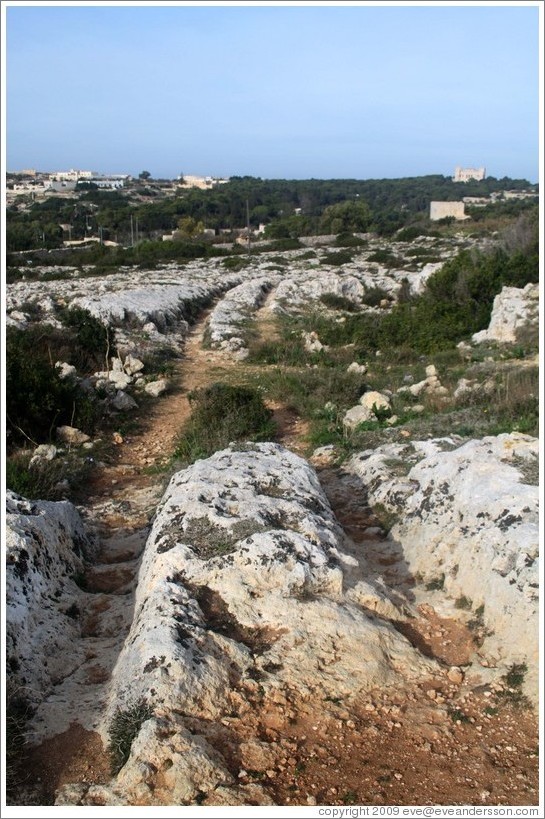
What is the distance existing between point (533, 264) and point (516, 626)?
592 inches

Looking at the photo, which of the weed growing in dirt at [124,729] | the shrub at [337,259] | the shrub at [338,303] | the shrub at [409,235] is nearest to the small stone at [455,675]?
the weed growing in dirt at [124,729]

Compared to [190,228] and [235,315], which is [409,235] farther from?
[235,315]

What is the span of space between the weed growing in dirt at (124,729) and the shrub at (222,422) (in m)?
4.81

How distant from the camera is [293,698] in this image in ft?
11.5

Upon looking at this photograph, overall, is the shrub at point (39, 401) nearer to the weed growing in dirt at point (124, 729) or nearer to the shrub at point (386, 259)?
the weed growing in dirt at point (124, 729)

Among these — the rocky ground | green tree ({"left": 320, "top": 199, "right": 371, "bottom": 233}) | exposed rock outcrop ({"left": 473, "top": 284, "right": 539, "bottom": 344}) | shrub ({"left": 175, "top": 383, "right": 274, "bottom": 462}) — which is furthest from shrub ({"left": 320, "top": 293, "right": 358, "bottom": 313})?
green tree ({"left": 320, "top": 199, "right": 371, "bottom": 233})

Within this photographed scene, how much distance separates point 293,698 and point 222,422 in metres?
5.65

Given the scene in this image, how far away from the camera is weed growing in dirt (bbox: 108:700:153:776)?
310 centimetres

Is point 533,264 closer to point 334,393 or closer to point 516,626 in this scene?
point 334,393

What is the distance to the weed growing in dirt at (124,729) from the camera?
310 cm

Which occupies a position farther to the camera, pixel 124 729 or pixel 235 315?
pixel 235 315

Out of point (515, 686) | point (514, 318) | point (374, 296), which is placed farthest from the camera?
point (374, 296)

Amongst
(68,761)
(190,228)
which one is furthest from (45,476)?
(190,228)

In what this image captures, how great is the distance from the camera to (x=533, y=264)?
17.3 metres
